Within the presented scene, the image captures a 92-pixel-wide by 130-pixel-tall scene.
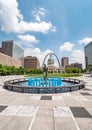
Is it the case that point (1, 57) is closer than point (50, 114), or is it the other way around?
point (50, 114)

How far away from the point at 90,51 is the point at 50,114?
446 feet

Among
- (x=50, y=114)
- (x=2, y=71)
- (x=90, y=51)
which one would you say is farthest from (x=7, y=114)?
(x=90, y=51)

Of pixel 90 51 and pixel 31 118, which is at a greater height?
pixel 90 51

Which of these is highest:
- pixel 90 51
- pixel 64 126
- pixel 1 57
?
pixel 90 51

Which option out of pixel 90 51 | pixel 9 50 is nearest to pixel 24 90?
pixel 90 51

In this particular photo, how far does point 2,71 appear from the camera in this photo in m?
72.0

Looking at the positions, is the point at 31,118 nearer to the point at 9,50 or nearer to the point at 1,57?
the point at 1,57

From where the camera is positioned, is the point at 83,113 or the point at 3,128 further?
the point at 83,113

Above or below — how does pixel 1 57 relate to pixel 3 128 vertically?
above

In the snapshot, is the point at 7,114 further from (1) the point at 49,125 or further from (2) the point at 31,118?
(1) the point at 49,125

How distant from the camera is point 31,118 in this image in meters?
6.54

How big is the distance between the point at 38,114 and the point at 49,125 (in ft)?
4.85

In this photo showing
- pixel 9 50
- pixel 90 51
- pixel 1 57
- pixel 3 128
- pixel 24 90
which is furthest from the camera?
pixel 9 50

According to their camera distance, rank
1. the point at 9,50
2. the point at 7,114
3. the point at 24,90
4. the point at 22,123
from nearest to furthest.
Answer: the point at 22,123 < the point at 7,114 < the point at 24,90 < the point at 9,50
